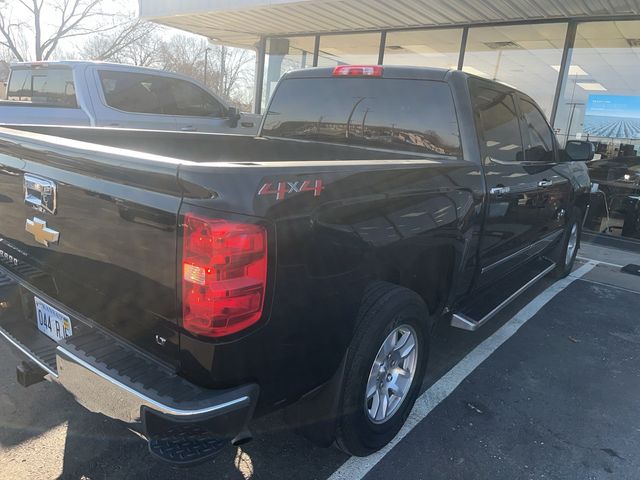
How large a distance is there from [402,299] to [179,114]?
5.83m

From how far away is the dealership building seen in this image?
27.4ft

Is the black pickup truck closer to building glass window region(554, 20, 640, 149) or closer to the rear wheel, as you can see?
the rear wheel

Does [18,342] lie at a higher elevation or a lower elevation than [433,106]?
lower

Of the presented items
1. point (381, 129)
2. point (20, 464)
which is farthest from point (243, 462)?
point (381, 129)

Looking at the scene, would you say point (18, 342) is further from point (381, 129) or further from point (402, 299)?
point (381, 129)

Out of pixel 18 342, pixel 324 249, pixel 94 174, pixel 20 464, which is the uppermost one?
pixel 94 174

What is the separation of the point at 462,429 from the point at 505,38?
28.7 ft

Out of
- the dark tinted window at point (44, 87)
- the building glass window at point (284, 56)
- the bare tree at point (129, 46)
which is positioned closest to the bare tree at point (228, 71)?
the bare tree at point (129, 46)

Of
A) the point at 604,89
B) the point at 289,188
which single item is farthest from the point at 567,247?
the point at 289,188

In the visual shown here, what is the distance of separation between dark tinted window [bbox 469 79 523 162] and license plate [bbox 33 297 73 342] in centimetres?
267

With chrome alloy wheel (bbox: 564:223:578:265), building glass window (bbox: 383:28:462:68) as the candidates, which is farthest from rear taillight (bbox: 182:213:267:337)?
building glass window (bbox: 383:28:462:68)

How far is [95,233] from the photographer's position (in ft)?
6.63

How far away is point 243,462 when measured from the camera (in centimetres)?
250

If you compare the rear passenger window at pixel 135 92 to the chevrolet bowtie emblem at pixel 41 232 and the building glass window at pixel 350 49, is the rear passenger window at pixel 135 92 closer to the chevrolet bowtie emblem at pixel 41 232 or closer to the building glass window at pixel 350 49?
the chevrolet bowtie emblem at pixel 41 232
